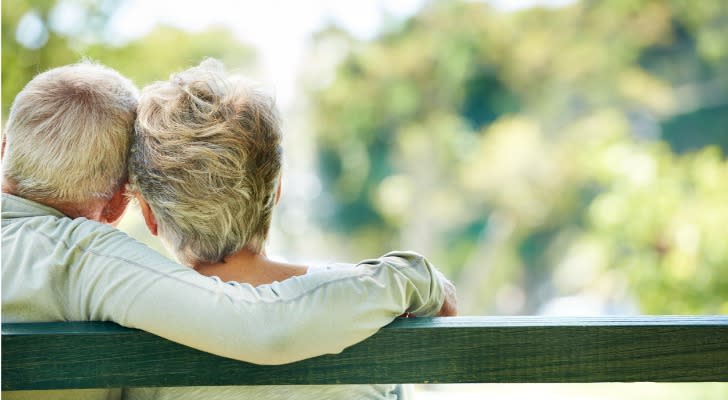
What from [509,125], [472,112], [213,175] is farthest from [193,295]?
[472,112]

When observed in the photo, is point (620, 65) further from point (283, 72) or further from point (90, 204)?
point (90, 204)

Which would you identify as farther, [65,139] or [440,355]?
[65,139]

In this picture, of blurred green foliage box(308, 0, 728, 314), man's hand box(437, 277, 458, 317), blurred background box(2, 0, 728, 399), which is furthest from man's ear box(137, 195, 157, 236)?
blurred green foliage box(308, 0, 728, 314)

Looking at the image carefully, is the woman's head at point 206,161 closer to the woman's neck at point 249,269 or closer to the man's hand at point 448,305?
the woman's neck at point 249,269

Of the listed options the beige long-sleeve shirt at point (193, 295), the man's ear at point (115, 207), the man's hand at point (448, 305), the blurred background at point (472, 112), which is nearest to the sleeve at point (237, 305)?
the beige long-sleeve shirt at point (193, 295)

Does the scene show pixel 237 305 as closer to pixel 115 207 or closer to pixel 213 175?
pixel 213 175

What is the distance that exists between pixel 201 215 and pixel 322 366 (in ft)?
1.34

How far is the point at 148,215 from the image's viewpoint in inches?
57.2

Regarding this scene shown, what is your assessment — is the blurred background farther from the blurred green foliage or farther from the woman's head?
the woman's head

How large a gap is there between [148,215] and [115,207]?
65mm

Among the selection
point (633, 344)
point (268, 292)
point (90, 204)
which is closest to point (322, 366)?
point (268, 292)

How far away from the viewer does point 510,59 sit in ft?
48.6

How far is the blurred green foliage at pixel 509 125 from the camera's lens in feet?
45.4

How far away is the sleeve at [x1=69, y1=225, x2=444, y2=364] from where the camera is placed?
106 cm
